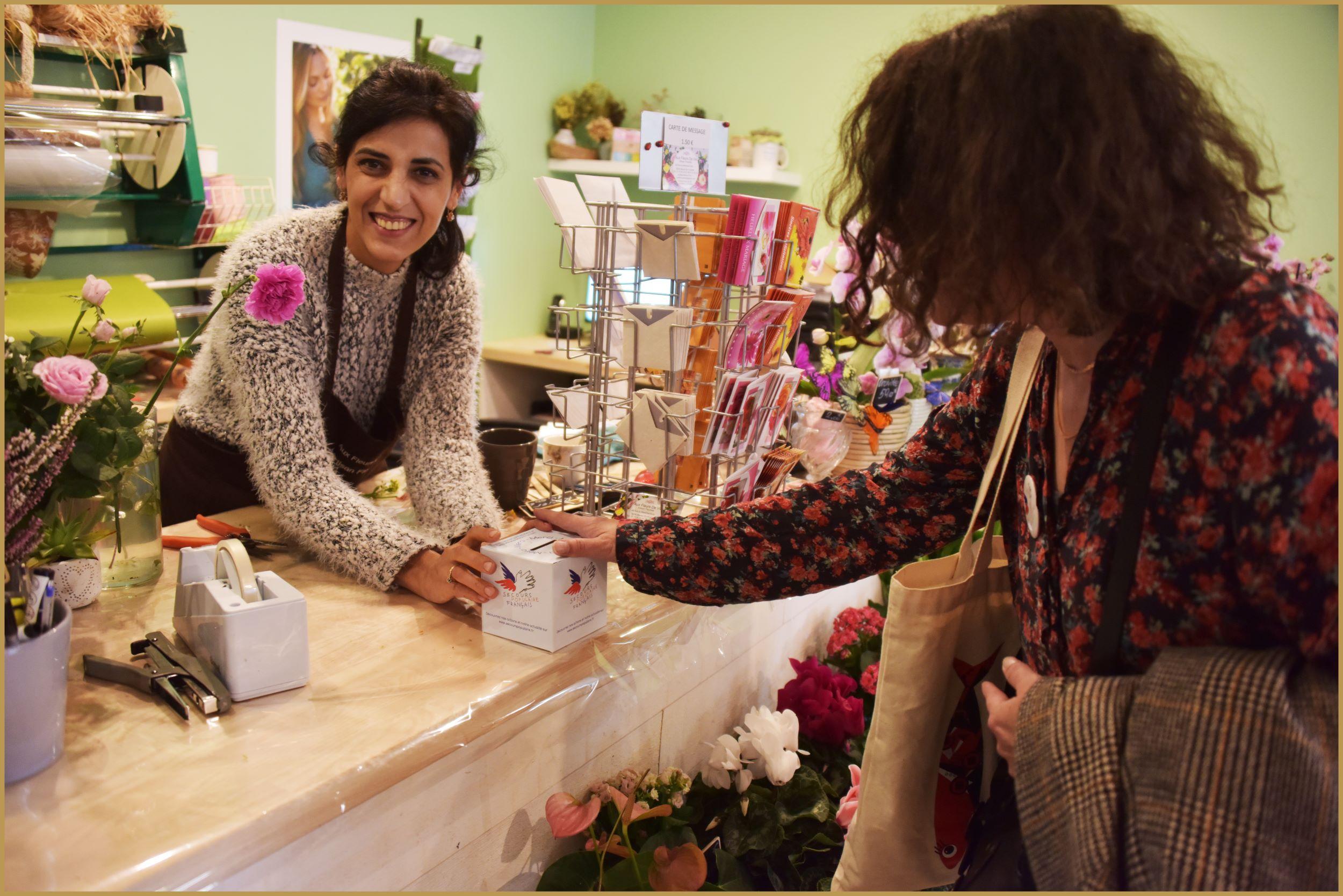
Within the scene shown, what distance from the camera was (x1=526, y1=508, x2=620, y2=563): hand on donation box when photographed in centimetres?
121

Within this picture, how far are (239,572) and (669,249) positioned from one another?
2.08ft

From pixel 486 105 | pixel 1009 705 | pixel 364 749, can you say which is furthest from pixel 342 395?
pixel 486 105

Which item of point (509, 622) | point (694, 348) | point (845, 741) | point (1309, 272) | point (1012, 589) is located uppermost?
point (1309, 272)

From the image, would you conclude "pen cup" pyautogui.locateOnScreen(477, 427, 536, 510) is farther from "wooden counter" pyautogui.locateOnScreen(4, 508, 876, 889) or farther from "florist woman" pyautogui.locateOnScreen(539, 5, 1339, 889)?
"florist woman" pyautogui.locateOnScreen(539, 5, 1339, 889)

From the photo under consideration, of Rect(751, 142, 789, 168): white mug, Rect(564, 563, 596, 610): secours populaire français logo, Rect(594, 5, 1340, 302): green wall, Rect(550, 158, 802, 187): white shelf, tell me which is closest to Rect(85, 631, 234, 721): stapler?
Rect(564, 563, 596, 610): secours populaire français logo

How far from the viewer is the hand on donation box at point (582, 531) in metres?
1.21

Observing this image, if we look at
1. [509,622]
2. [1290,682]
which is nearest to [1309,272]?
[1290,682]

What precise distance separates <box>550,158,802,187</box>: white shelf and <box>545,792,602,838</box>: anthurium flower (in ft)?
11.5

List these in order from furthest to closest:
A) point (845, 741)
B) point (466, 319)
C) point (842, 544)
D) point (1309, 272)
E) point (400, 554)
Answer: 1. point (1309, 272)
2. point (466, 319)
3. point (845, 741)
4. point (400, 554)
5. point (842, 544)

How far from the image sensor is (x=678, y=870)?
3.95ft

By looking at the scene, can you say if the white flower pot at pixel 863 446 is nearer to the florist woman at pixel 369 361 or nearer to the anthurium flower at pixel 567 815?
the florist woman at pixel 369 361

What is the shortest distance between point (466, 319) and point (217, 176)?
6.10ft

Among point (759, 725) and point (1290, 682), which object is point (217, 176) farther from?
point (1290, 682)

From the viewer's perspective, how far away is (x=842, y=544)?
1.19 meters
